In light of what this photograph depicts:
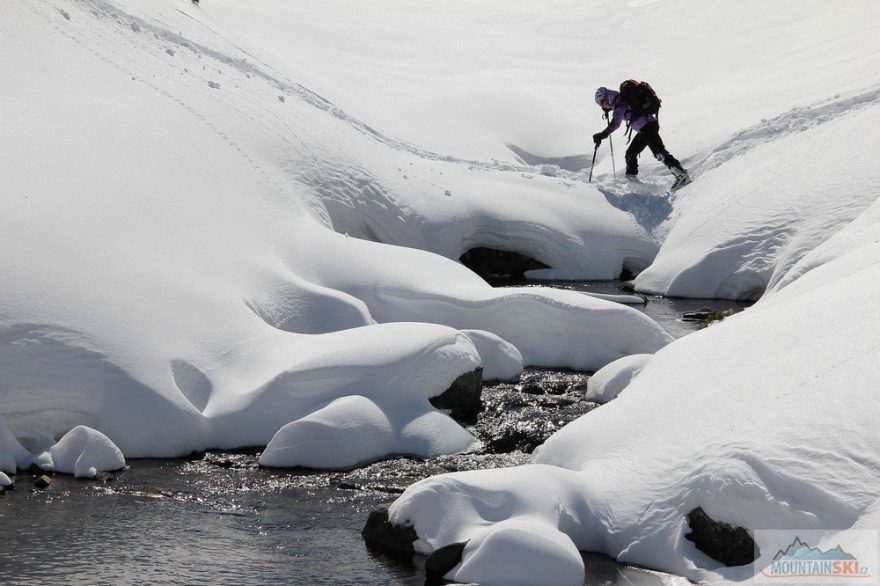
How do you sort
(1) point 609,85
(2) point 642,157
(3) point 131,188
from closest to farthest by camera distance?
(3) point 131,188
(2) point 642,157
(1) point 609,85

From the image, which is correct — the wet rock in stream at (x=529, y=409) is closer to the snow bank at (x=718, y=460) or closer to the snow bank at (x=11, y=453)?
the snow bank at (x=718, y=460)

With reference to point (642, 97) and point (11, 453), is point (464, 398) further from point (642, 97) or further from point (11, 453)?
point (642, 97)

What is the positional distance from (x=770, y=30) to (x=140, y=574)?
27272mm

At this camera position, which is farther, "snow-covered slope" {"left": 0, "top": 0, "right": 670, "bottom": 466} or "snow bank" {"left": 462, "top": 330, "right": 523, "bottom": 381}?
"snow bank" {"left": 462, "top": 330, "right": 523, "bottom": 381}

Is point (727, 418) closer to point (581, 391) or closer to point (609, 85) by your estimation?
point (581, 391)

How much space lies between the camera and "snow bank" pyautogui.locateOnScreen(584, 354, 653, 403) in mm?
11992

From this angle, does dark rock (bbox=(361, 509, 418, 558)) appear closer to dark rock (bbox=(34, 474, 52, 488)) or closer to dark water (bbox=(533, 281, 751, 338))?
dark rock (bbox=(34, 474, 52, 488))

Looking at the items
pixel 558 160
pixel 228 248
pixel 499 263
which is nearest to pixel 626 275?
pixel 499 263

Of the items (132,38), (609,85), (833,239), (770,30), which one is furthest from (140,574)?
(770,30)

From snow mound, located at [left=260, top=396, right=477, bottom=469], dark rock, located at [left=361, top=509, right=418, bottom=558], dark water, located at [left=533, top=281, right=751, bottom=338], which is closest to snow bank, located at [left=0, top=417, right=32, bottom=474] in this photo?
snow mound, located at [left=260, top=396, right=477, bottom=469]

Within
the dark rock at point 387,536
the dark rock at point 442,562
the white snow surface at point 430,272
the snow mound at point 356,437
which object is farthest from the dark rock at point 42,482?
the dark rock at point 442,562

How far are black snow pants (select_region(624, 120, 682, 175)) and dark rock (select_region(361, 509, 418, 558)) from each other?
45.3 feet

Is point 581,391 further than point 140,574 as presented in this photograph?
Yes

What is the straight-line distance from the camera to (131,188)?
13484mm
